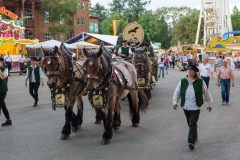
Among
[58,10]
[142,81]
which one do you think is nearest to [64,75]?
[142,81]

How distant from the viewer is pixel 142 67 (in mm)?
9906

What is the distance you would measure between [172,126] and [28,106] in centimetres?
594

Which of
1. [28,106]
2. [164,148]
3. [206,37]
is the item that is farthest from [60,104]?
[206,37]

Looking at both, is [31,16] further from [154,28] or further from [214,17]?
[214,17]

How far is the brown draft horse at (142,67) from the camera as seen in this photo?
9.81 metres

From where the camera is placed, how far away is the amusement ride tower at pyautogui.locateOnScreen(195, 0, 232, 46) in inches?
2530

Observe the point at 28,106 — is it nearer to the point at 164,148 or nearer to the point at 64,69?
the point at 64,69

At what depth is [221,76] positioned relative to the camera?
37.3ft

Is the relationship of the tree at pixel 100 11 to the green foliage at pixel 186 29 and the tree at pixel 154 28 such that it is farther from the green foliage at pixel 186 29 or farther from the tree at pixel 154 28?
the green foliage at pixel 186 29

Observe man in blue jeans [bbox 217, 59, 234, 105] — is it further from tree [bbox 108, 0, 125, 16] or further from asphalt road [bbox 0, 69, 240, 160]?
tree [bbox 108, 0, 125, 16]

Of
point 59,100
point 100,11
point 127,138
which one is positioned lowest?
point 127,138

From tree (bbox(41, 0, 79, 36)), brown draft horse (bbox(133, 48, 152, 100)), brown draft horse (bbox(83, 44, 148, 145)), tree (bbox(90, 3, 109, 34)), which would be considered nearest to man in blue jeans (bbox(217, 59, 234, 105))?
brown draft horse (bbox(133, 48, 152, 100))

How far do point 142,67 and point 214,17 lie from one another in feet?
204

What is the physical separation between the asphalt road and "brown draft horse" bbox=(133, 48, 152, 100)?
979 millimetres
